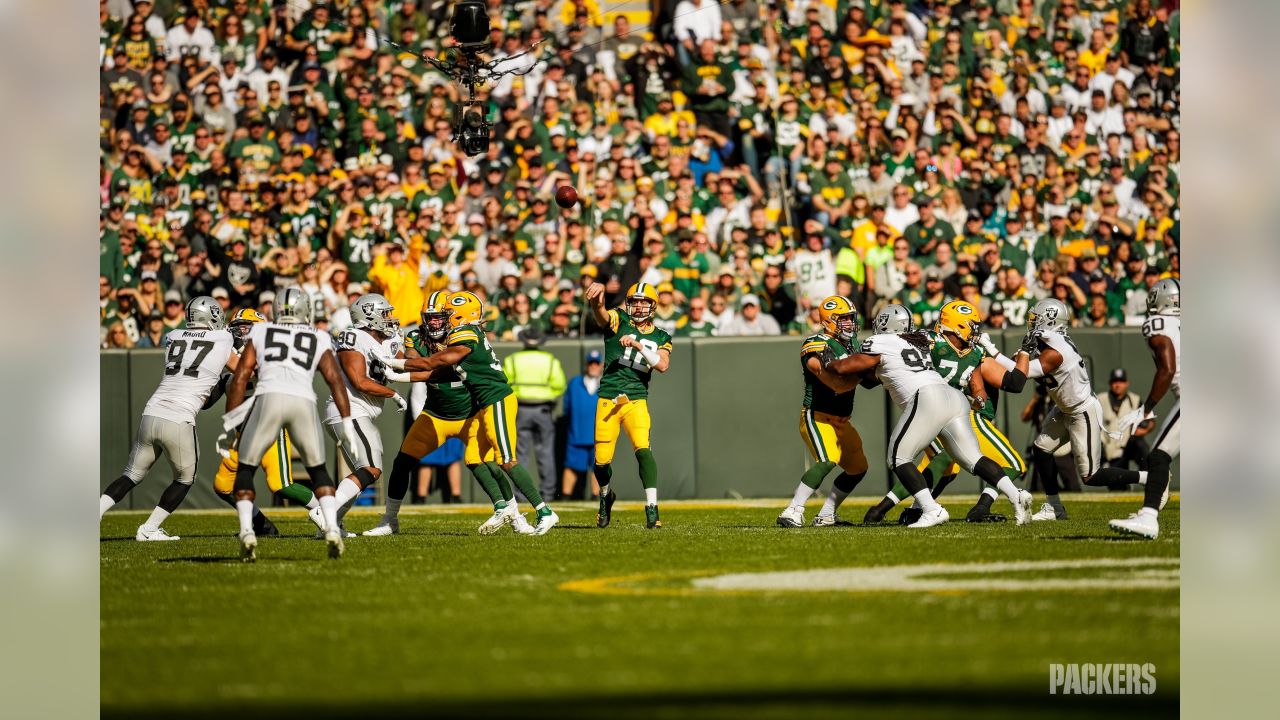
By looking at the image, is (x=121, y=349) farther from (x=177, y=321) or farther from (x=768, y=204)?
(x=768, y=204)

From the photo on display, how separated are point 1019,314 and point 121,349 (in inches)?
378

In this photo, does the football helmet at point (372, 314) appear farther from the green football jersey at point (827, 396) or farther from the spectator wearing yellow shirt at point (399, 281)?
the spectator wearing yellow shirt at point (399, 281)

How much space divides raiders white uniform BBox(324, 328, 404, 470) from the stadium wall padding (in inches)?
192

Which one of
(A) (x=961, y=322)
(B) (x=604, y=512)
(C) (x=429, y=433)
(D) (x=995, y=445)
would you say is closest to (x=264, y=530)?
(C) (x=429, y=433)

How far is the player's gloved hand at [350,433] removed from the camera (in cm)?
1198

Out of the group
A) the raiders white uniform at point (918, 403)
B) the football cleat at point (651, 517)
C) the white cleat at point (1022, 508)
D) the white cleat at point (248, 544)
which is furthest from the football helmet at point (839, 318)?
the white cleat at point (248, 544)

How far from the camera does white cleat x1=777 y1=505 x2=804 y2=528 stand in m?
13.0

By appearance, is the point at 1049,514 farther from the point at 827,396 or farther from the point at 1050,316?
the point at 827,396

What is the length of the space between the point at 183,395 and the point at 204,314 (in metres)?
0.60

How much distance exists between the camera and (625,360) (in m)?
13.2

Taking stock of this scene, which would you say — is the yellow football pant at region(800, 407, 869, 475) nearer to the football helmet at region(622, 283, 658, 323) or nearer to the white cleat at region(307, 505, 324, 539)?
the football helmet at region(622, 283, 658, 323)

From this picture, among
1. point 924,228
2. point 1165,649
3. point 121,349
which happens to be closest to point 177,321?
point 121,349

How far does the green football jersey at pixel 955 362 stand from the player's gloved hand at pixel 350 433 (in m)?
4.45

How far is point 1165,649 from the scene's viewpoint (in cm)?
657
